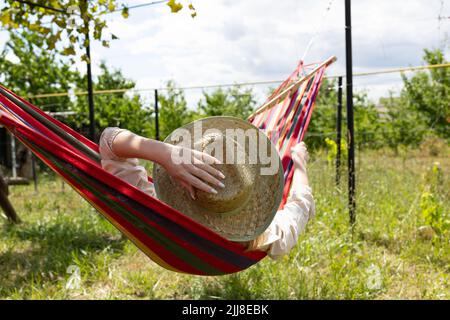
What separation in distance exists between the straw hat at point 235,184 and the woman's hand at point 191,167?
0.12 metres

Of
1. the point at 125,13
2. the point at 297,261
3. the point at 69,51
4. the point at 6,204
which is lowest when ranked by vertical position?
the point at 297,261

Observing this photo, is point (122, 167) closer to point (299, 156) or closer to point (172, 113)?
point (299, 156)

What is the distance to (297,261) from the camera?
2721 millimetres

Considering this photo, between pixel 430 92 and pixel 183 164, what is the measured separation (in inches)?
272

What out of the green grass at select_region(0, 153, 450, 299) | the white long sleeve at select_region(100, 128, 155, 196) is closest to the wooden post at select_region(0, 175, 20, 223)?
the green grass at select_region(0, 153, 450, 299)

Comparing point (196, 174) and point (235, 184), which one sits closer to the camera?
point (196, 174)

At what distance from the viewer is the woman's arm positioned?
1213 mm

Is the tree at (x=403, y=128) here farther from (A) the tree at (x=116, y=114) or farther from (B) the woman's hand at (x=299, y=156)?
(B) the woman's hand at (x=299, y=156)

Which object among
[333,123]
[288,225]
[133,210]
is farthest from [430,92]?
[133,210]

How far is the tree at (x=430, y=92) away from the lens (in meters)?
7.03

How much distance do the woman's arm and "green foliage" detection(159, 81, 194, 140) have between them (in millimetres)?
5634

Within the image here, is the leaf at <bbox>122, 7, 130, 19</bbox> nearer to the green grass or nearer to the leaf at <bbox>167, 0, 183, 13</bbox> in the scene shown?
the leaf at <bbox>167, 0, 183, 13</bbox>

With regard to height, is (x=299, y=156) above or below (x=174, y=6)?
below
